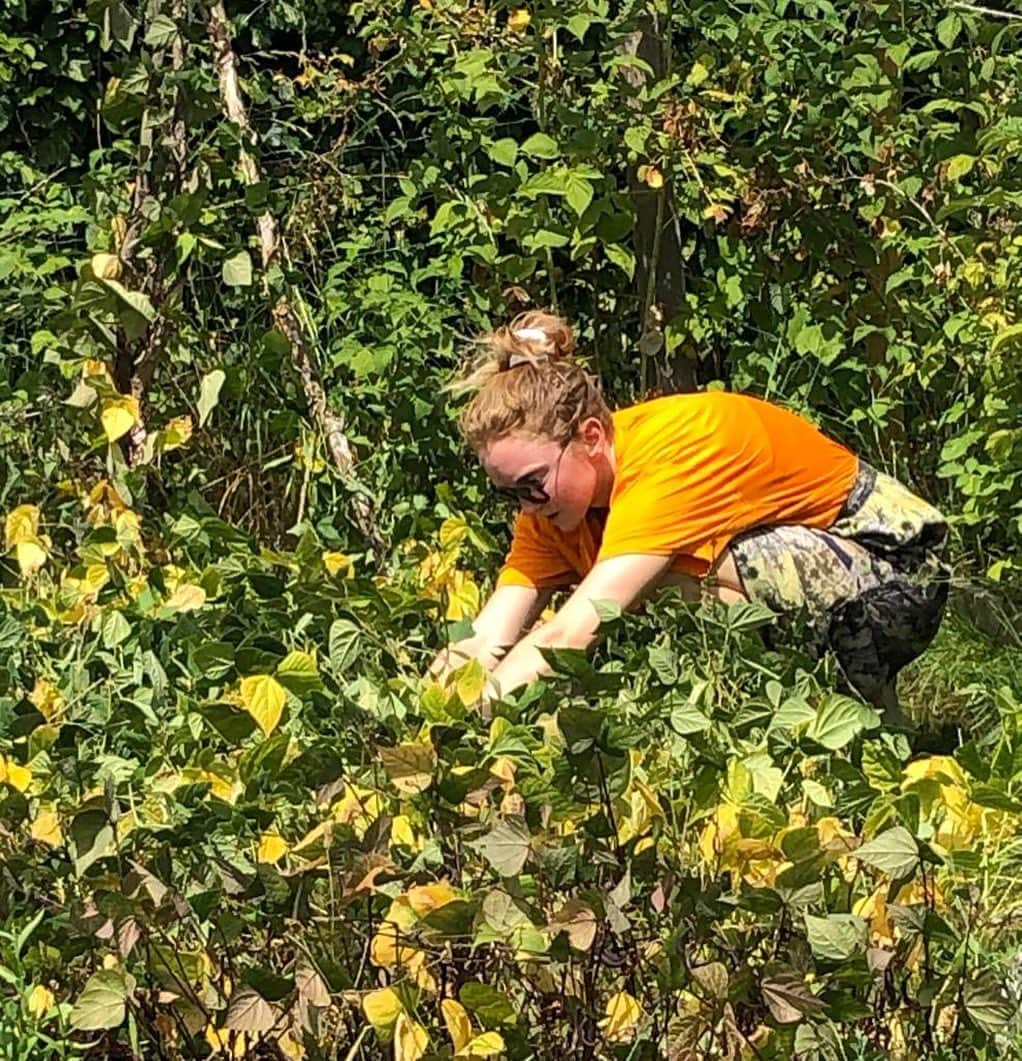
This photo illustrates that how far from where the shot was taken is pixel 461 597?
300cm

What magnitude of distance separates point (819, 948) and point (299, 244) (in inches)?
104

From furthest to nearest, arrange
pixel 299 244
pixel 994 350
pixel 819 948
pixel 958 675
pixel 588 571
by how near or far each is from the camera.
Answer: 1. pixel 299 244
2. pixel 958 675
3. pixel 994 350
4. pixel 588 571
5. pixel 819 948

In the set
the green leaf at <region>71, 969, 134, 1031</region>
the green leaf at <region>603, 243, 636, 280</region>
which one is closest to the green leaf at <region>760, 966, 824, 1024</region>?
the green leaf at <region>71, 969, 134, 1031</region>

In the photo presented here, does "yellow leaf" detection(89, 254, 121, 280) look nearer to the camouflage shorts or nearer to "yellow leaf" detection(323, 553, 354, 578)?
"yellow leaf" detection(323, 553, 354, 578)

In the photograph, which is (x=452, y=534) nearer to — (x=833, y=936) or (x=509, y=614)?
(x=509, y=614)

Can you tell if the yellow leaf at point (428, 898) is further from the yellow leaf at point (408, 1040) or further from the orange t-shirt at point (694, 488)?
the orange t-shirt at point (694, 488)

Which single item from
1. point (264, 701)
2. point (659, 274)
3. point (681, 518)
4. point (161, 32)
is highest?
point (161, 32)

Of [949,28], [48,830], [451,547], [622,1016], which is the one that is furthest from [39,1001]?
[949,28]

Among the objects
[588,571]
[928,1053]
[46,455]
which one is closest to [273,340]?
[46,455]

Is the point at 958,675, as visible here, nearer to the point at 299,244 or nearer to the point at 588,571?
the point at 588,571

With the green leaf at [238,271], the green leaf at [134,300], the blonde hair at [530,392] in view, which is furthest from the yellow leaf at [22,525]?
the blonde hair at [530,392]

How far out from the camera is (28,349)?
4.55 meters

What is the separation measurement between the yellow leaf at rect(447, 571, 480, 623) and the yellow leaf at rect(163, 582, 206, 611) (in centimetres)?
46

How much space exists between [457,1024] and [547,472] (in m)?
1.23
